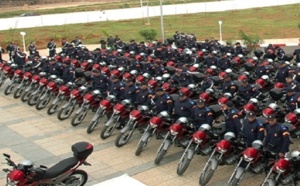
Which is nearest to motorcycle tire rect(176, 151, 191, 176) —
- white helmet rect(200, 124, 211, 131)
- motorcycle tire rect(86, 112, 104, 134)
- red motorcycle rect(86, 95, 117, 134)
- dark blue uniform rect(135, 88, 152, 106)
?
white helmet rect(200, 124, 211, 131)

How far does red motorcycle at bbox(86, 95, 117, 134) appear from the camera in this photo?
1150cm

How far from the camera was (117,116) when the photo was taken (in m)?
11.1

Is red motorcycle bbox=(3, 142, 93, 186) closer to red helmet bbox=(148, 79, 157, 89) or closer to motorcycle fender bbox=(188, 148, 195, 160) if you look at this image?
motorcycle fender bbox=(188, 148, 195, 160)

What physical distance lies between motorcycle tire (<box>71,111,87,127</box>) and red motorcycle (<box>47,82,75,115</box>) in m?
1.07

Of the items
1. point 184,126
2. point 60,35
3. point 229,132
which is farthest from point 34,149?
point 60,35

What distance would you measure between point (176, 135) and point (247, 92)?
3041 millimetres

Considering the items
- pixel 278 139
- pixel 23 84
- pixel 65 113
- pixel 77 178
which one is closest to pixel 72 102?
pixel 65 113

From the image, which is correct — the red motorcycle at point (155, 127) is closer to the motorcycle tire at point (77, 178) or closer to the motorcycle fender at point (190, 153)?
the motorcycle fender at point (190, 153)

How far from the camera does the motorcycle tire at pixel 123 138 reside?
10.6 metres

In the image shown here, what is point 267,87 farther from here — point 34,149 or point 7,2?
point 7,2

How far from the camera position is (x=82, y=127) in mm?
12234

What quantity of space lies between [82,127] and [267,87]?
5.11 metres

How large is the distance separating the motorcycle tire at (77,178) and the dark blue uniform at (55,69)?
6600mm

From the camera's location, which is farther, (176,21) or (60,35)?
(176,21)
